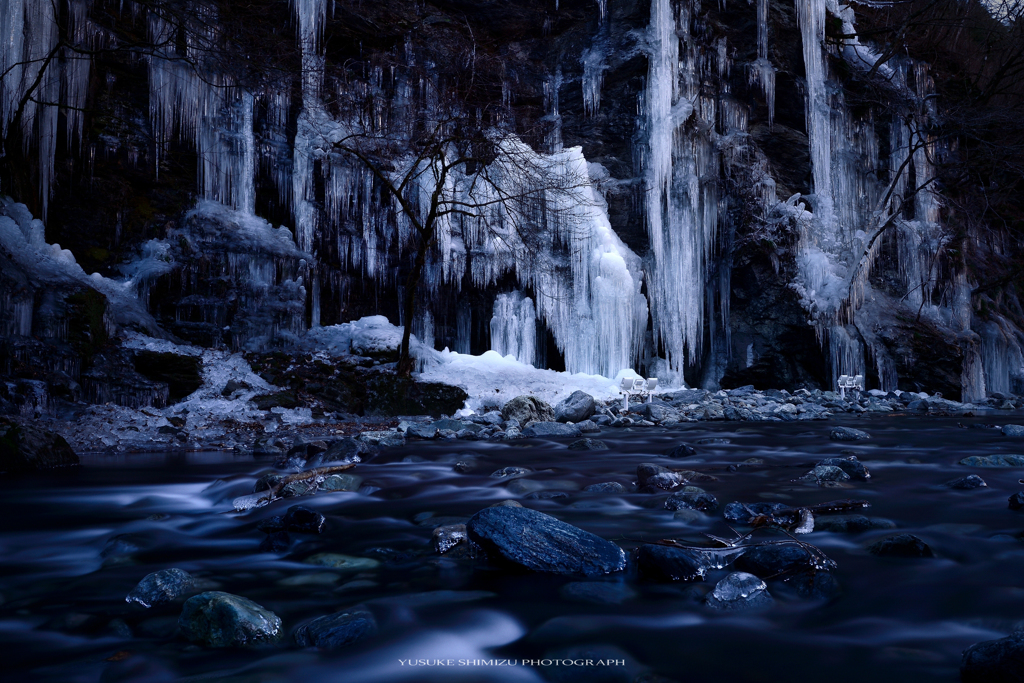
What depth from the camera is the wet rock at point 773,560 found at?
1488 millimetres

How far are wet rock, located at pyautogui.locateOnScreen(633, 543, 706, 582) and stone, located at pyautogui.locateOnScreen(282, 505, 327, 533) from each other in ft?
3.96

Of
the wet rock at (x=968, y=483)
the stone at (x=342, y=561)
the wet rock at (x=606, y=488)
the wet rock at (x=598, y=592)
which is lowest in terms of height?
the stone at (x=342, y=561)

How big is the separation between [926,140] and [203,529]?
17.3m

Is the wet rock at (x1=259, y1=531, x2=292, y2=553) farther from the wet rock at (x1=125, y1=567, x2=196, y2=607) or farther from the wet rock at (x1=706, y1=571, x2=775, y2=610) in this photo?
the wet rock at (x1=706, y1=571, x2=775, y2=610)

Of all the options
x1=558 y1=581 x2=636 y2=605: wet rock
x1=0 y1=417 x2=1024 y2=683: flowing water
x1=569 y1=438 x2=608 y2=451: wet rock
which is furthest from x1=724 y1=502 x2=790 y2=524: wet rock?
x1=569 y1=438 x2=608 y2=451: wet rock

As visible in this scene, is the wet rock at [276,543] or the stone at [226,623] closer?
the stone at [226,623]

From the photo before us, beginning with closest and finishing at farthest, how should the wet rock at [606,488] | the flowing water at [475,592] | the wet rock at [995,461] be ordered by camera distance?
the flowing water at [475,592] → the wet rock at [606,488] → the wet rock at [995,461]

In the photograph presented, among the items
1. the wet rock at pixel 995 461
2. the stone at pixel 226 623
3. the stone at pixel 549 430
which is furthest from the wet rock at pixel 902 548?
the stone at pixel 549 430

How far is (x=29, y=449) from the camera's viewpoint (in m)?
3.71

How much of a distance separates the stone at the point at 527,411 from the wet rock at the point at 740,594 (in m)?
4.97

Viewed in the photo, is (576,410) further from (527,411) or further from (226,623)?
(226,623)

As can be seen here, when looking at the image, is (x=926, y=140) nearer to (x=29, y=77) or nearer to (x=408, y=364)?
(x=408, y=364)

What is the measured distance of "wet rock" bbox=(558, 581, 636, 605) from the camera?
1.39 meters

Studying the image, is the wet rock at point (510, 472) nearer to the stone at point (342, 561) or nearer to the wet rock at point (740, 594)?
the stone at point (342, 561)
